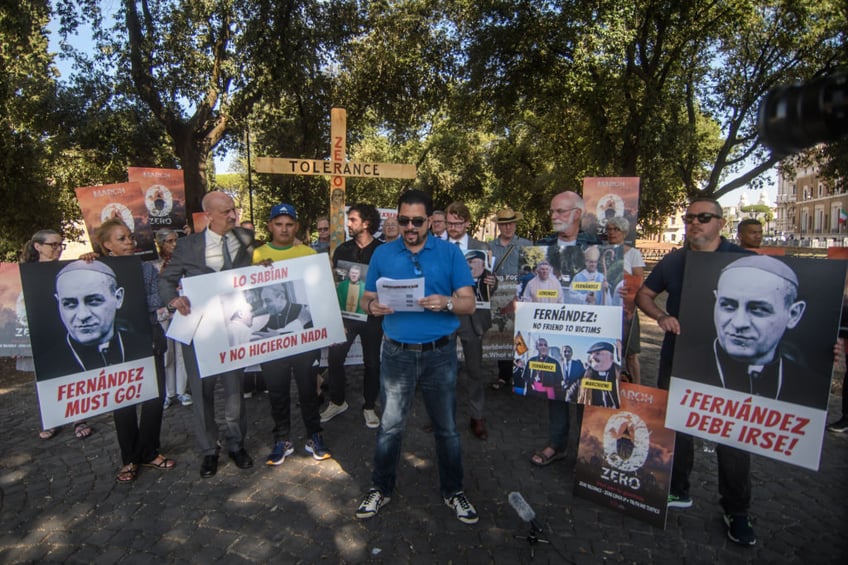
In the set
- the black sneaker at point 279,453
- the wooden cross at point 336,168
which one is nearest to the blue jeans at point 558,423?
the black sneaker at point 279,453

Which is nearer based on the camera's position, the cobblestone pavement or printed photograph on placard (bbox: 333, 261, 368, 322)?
the cobblestone pavement

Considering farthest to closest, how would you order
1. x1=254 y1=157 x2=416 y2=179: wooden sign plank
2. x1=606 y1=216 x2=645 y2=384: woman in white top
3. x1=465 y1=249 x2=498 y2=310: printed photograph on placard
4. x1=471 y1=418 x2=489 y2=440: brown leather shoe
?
x1=254 y1=157 x2=416 y2=179: wooden sign plank → x1=606 y1=216 x2=645 y2=384: woman in white top → x1=465 y1=249 x2=498 y2=310: printed photograph on placard → x1=471 y1=418 x2=489 y2=440: brown leather shoe

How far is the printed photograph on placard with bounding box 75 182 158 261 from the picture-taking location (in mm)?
6551

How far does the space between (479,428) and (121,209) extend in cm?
559

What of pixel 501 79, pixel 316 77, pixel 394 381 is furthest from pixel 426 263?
pixel 501 79

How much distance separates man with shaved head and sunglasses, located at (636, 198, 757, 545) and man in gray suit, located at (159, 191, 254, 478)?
134 inches

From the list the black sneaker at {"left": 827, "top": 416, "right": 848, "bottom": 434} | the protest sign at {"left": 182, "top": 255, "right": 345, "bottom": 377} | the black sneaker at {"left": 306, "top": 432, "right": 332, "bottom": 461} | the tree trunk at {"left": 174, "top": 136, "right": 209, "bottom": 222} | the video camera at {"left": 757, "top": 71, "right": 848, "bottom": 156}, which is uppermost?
the tree trunk at {"left": 174, "top": 136, "right": 209, "bottom": 222}

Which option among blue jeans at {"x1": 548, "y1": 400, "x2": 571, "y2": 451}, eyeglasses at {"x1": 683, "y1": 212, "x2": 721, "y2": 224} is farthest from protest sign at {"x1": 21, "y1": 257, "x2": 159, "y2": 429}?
eyeglasses at {"x1": 683, "y1": 212, "x2": 721, "y2": 224}

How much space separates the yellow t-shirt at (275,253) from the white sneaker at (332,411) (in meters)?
1.93

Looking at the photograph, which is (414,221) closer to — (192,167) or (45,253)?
(45,253)

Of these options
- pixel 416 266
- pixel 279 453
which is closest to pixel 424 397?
pixel 416 266

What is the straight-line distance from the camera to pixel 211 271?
14.1 feet

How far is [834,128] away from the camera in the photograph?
5.03 ft

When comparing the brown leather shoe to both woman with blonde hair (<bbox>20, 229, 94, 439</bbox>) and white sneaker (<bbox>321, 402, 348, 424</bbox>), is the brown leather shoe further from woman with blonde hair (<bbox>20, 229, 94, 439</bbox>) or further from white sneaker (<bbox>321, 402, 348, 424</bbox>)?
woman with blonde hair (<bbox>20, 229, 94, 439</bbox>)
